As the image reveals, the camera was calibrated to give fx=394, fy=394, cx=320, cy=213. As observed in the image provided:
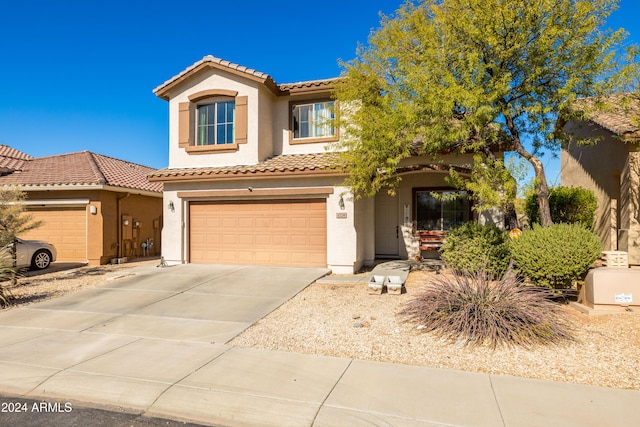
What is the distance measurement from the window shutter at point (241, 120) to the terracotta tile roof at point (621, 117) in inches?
382

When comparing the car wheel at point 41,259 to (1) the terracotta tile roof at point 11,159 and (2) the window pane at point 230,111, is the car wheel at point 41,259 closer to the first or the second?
(1) the terracotta tile roof at point 11,159

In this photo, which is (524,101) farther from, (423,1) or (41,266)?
(41,266)

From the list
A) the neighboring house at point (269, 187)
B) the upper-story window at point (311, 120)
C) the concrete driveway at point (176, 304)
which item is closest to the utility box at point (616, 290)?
the neighboring house at point (269, 187)

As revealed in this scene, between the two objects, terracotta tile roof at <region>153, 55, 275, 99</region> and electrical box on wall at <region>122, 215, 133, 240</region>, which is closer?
terracotta tile roof at <region>153, 55, 275, 99</region>

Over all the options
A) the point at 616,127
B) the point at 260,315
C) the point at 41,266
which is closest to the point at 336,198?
the point at 260,315

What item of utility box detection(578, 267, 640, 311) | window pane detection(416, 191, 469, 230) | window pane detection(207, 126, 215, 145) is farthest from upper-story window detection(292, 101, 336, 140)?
utility box detection(578, 267, 640, 311)

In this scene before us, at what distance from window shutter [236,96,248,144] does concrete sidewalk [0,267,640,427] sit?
7.98 metres

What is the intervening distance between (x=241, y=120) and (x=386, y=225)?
6523 mm

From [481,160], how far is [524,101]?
1660 millimetres

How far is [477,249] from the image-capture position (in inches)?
386

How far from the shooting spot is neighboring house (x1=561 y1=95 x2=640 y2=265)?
35.2ft

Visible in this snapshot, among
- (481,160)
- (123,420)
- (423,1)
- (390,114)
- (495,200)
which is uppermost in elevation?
(423,1)

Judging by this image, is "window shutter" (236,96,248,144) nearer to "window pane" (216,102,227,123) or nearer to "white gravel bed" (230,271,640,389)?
"window pane" (216,102,227,123)

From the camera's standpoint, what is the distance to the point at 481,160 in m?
9.28
